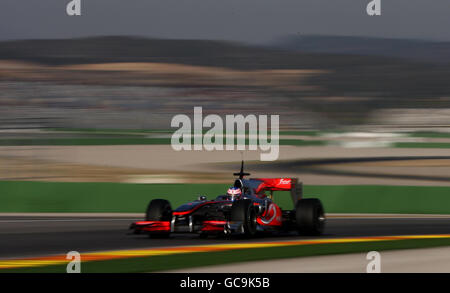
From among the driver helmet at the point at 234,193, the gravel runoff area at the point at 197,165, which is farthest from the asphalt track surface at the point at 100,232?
the gravel runoff area at the point at 197,165

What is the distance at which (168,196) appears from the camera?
2372 centimetres

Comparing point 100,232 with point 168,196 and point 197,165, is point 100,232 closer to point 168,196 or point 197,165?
point 168,196

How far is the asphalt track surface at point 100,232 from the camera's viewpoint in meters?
13.9

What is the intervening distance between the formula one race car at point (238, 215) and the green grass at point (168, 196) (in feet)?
24.0

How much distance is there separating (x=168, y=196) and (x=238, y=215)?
29.6 feet

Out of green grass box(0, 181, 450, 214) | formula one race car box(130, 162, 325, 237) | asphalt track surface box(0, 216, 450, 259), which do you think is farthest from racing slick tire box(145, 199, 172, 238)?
green grass box(0, 181, 450, 214)

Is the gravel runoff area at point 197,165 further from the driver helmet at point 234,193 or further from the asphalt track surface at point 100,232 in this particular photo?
the driver helmet at point 234,193

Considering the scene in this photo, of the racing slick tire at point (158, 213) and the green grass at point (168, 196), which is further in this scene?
the green grass at point (168, 196)

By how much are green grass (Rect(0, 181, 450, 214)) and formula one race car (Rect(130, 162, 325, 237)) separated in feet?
24.0

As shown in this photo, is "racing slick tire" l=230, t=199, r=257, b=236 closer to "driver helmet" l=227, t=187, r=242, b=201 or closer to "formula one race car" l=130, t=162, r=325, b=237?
"formula one race car" l=130, t=162, r=325, b=237

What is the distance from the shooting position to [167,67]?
66375 mm

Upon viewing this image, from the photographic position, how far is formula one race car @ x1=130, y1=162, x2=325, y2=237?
48.8ft

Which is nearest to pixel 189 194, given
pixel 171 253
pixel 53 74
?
pixel 171 253

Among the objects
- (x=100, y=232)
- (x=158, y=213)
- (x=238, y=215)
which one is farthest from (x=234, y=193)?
(x=100, y=232)
